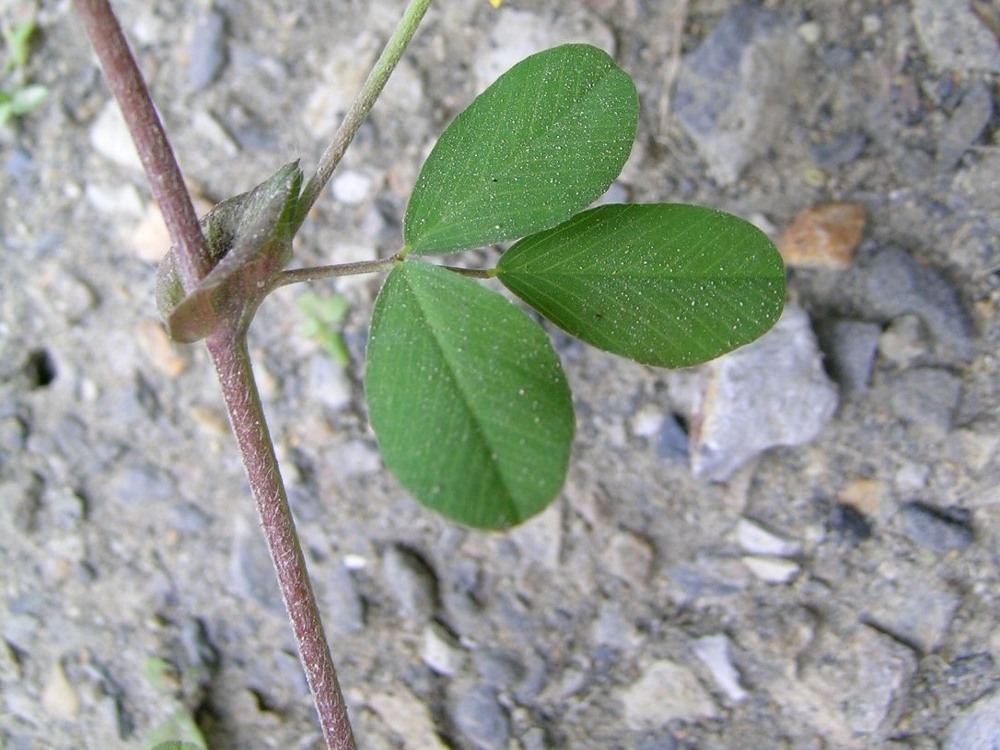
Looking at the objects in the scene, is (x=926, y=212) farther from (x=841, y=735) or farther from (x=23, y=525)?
(x=23, y=525)

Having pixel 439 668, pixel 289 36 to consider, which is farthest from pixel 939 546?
pixel 289 36

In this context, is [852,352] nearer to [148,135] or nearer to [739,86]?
[739,86]

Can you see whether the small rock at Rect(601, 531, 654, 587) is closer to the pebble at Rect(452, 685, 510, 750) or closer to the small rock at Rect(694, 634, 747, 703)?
the small rock at Rect(694, 634, 747, 703)

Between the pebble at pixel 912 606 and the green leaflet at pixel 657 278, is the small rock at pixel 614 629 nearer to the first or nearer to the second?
the pebble at pixel 912 606

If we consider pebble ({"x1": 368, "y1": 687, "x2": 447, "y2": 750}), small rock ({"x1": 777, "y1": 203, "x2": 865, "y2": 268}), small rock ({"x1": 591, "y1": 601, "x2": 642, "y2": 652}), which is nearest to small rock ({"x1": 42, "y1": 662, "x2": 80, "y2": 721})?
pebble ({"x1": 368, "y1": 687, "x2": 447, "y2": 750})

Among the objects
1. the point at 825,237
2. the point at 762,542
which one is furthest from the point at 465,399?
the point at 825,237
